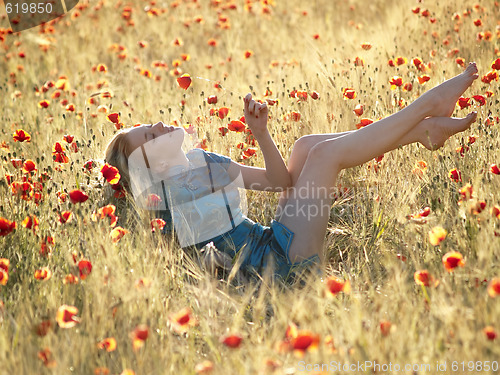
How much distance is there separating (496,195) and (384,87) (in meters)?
1.48

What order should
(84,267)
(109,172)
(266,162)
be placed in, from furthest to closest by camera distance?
1. (266,162)
2. (109,172)
3. (84,267)

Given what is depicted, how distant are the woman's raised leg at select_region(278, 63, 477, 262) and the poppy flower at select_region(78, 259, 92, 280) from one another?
2.90ft

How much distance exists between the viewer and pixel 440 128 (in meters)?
2.45

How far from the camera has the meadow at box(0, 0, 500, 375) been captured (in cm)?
146

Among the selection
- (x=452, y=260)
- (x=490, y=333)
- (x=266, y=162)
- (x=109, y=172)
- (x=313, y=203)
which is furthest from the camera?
(x=266, y=162)

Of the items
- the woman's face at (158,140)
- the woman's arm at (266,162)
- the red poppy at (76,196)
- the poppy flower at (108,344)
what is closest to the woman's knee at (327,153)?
the woman's arm at (266,162)

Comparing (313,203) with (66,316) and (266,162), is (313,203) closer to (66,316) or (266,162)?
(266,162)

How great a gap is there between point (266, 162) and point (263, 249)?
38 cm

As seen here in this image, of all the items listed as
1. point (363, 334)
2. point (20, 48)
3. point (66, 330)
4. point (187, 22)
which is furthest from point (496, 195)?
point (20, 48)

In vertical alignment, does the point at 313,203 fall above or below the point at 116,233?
below

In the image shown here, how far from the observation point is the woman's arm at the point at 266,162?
96.3 inches

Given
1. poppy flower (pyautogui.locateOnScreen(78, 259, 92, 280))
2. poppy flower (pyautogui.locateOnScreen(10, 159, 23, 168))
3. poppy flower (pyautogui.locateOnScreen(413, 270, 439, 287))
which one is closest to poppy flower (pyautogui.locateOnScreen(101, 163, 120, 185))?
poppy flower (pyautogui.locateOnScreen(78, 259, 92, 280))

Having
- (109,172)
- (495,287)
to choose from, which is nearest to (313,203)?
(109,172)

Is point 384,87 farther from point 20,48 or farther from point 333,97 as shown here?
A: point 20,48
